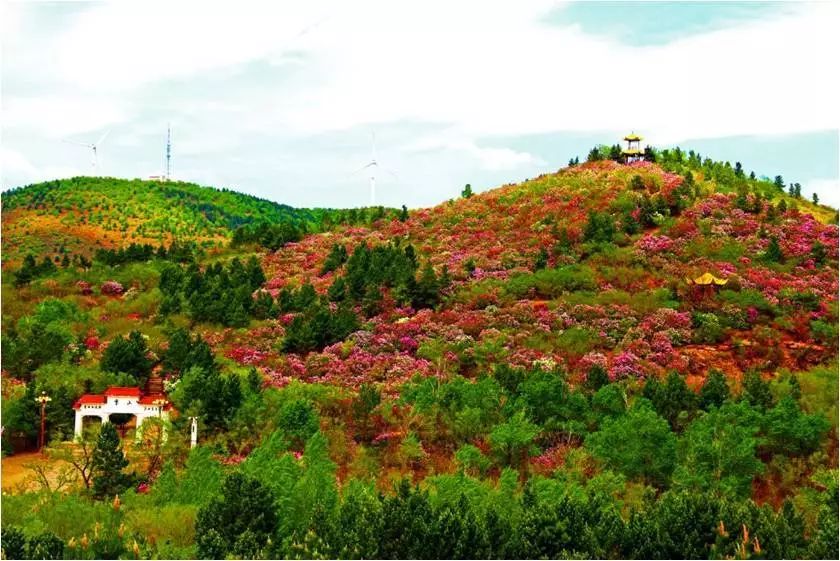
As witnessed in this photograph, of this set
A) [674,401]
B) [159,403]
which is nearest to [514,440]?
[674,401]

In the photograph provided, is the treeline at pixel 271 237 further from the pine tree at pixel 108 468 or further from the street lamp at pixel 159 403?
the pine tree at pixel 108 468

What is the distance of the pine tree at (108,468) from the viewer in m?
37.8

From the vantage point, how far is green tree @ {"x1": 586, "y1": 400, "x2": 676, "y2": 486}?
39406 mm

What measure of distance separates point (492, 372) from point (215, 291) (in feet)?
78.6

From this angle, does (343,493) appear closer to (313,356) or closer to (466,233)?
(313,356)

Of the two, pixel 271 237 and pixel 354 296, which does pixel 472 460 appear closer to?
pixel 354 296

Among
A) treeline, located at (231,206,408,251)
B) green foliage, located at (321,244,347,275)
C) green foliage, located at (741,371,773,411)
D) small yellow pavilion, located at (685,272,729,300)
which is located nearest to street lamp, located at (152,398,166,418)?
green foliage, located at (741,371,773,411)

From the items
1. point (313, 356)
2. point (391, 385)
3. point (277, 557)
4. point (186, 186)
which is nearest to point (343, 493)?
point (277, 557)

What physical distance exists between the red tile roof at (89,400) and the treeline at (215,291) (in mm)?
14588

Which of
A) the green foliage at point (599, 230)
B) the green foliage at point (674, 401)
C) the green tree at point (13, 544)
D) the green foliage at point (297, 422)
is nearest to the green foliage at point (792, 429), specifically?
the green foliage at point (674, 401)

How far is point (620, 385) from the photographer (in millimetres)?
46656

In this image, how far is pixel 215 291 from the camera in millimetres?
65562

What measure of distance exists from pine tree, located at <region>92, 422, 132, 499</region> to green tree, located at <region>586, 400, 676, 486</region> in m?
19.2

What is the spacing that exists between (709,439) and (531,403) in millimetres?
8452
